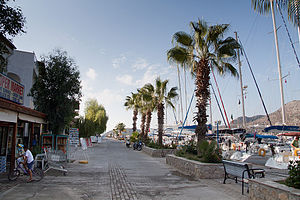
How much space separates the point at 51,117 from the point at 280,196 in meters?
13.8

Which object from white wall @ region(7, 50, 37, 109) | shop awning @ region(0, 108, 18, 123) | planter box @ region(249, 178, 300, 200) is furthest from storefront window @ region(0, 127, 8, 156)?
planter box @ region(249, 178, 300, 200)

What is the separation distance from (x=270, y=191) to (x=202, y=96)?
26.7 ft

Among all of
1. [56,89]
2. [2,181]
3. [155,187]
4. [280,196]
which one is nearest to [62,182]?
[2,181]

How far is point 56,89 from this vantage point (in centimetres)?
1520

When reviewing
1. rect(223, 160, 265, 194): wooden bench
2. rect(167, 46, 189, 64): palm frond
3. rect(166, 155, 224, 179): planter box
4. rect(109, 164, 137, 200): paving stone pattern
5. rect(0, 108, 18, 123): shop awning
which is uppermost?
rect(167, 46, 189, 64): palm frond

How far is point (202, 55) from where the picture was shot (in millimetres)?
13711

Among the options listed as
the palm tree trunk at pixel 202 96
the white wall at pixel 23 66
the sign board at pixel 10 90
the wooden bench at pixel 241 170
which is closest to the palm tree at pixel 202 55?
the palm tree trunk at pixel 202 96

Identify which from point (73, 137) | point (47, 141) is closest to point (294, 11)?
point (47, 141)

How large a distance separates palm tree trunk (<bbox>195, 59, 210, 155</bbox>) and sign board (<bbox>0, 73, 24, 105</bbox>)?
363 inches

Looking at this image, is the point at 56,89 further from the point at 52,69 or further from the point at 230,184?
the point at 230,184

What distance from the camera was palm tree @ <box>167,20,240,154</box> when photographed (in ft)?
43.0

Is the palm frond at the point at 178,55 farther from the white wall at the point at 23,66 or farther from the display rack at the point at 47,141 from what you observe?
the white wall at the point at 23,66

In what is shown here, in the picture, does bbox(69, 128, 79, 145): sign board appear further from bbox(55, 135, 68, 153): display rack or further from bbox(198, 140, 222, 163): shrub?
bbox(198, 140, 222, 163): shrub

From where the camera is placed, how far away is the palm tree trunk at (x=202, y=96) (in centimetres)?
1298
